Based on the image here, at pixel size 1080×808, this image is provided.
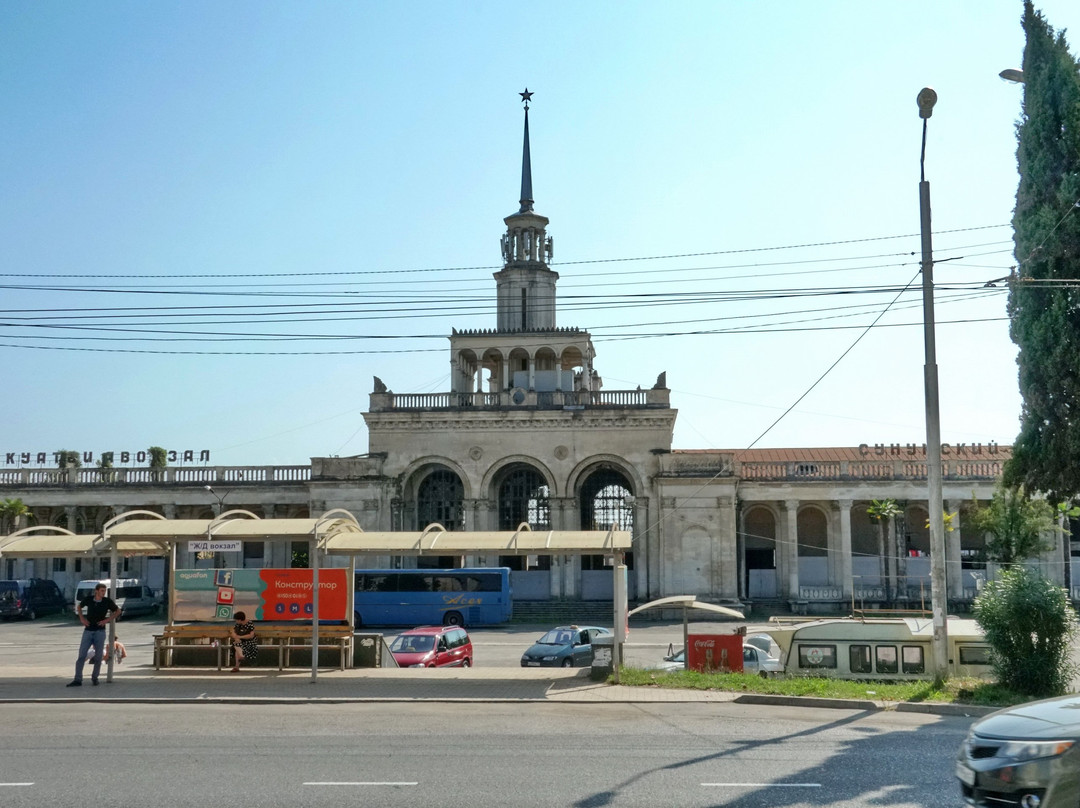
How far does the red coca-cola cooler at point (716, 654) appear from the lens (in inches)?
872

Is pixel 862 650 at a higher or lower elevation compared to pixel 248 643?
lower

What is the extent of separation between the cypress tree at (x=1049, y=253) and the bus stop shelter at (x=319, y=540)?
10756mm

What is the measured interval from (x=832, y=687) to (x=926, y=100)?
1082 centimetres

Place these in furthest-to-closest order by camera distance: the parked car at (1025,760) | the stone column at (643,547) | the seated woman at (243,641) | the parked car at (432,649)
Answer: the stone column at (643,547) < the parked car at (432,649) < the seated woman at (243,641) < the parked car at (1025,760)

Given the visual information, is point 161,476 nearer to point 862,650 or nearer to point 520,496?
point 520,496

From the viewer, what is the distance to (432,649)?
25234 millimetres

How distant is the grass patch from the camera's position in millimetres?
16125

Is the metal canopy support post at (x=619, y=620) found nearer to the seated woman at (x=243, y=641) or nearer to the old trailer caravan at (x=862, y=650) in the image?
the old trailer caravan at (x=862, y=650)

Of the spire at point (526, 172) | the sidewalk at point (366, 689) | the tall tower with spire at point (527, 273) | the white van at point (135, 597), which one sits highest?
the spire at point (526, 172)

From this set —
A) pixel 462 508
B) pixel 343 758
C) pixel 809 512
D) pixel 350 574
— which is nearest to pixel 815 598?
pixel 809 512

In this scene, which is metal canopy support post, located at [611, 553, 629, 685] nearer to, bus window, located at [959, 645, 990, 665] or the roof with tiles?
bus window, located at [959, 645, 990, 665]

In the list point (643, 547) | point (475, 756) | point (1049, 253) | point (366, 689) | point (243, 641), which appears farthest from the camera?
point (643, 547)

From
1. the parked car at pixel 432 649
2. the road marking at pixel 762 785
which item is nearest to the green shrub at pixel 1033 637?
the road marking at pixel 762 785

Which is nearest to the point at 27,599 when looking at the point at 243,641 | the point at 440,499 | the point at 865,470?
the point at 440,499
